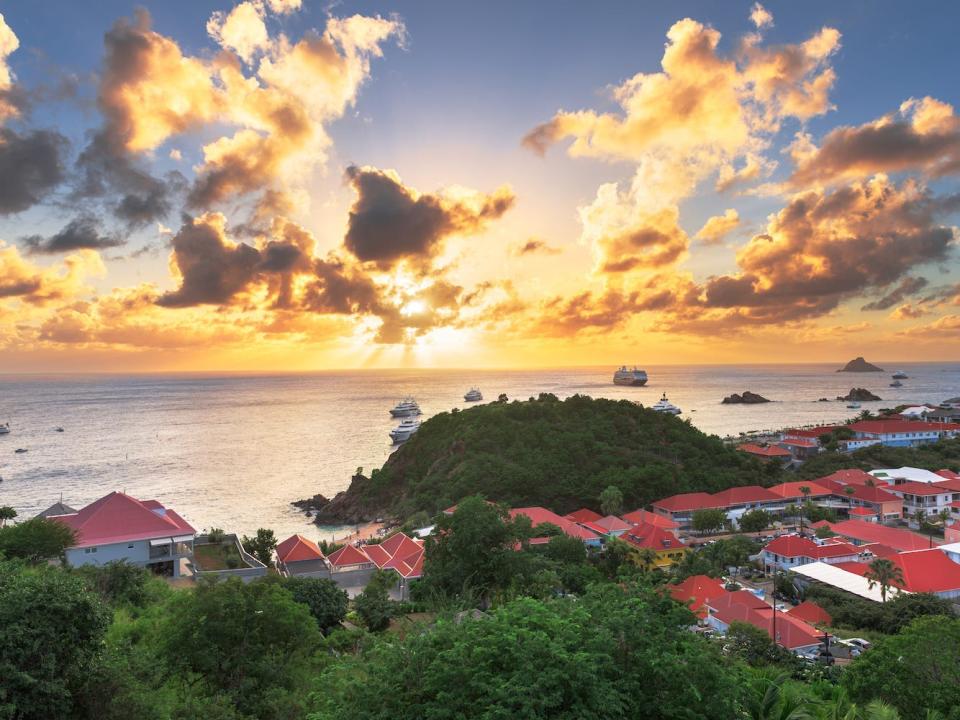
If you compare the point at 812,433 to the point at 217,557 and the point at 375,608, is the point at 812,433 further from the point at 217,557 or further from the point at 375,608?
the point at 217,557

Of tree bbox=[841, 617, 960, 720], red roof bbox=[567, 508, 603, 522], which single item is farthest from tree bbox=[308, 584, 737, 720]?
red roof bbox=[567, 508, 603, 522]

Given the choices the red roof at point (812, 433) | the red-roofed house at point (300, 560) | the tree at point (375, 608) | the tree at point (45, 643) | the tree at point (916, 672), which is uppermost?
the tree at point (45, 643)

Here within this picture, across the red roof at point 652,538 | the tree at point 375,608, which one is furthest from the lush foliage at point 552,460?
the tree at point 375,608

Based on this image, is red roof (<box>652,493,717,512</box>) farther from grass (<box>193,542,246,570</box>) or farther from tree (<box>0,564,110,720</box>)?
tree (<box>0,564,110,720</box>)

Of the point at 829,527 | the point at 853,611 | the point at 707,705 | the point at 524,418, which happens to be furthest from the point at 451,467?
the point at 707,705

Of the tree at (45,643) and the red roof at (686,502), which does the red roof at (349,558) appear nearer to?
the tree at (45,643)

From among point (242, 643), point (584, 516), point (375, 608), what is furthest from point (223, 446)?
point (242, 643)

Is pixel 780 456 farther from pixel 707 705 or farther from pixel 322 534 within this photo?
pixel 707 705
